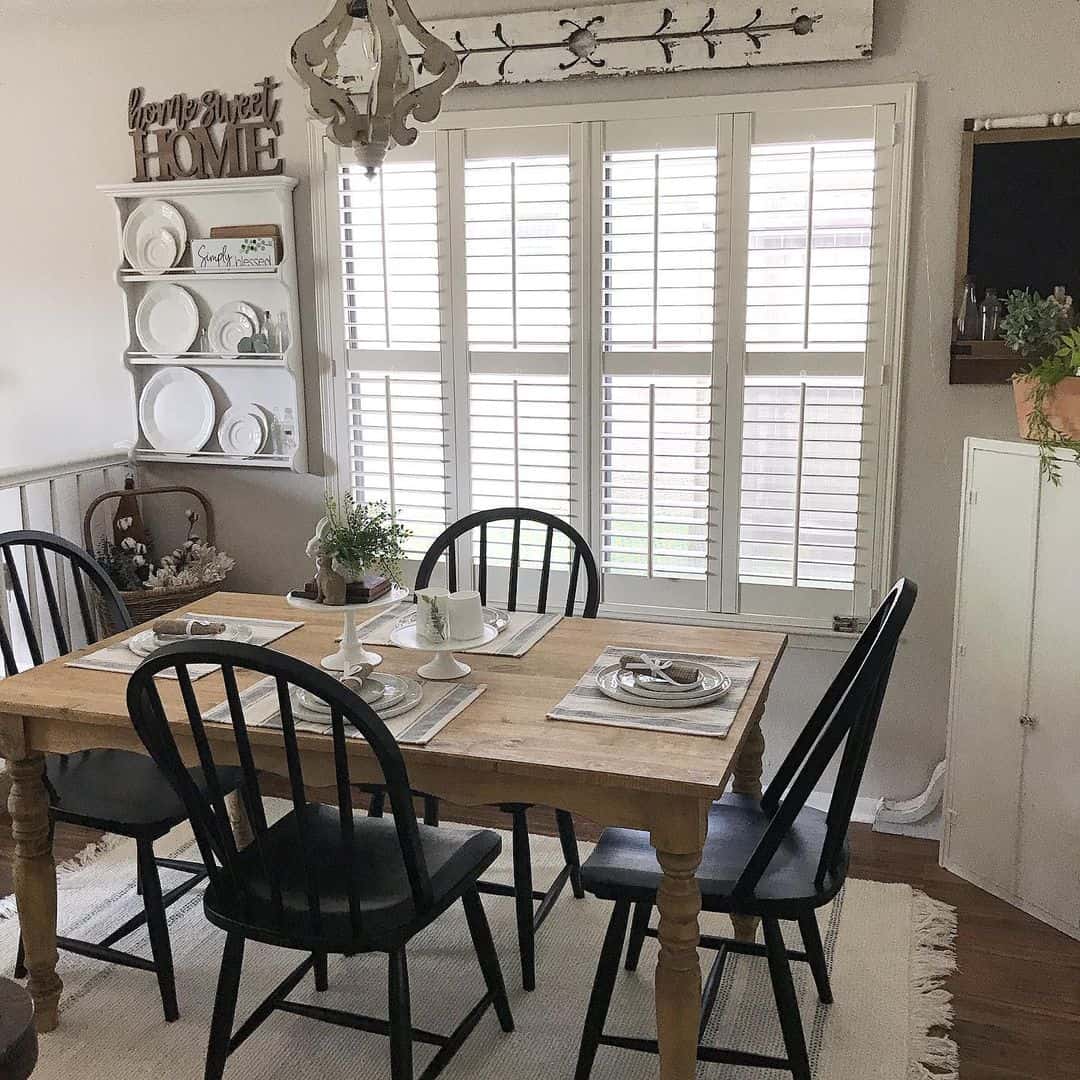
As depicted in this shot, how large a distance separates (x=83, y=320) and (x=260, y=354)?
0.79 meters

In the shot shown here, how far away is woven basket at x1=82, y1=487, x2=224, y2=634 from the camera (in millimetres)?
3680

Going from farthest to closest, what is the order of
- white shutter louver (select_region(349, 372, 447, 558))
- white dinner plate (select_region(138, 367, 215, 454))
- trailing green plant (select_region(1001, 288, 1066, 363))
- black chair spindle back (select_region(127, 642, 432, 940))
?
white dinner plate (select_region(138, 367, 215, 454)) → white shutter louver (select_region(349, 372, 447, 558)) → trailing green plant (select_region(1001, 288, 1066, 363)) → black chair spindle back (select_region(127, 642, 432, 940))

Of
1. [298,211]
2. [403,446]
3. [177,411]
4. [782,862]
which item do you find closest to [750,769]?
[782,862]

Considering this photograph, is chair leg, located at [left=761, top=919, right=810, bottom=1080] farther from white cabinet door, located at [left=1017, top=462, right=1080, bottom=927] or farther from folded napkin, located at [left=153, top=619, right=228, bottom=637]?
folded napkin, located at [left=153, top=619, right=228, bottom=637]

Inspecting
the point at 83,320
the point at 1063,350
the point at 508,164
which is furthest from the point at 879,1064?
the point at 83,320

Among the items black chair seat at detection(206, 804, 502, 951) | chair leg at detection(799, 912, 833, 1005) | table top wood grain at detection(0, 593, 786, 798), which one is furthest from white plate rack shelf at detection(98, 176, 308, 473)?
chair leg at detection(799, 912, 833, 1005)

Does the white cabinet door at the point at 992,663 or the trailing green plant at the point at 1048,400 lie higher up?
the trailing green plant at the point at 1048,400

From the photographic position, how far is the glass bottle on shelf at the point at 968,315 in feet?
10.1

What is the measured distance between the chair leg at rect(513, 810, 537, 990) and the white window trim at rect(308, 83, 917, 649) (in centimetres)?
109

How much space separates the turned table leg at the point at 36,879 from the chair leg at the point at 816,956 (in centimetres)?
152

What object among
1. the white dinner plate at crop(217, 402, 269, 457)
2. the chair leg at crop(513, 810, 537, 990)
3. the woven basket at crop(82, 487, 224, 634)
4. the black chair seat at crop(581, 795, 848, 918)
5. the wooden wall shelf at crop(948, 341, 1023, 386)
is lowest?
the chair leg at crop(513, 810, 537, 990)

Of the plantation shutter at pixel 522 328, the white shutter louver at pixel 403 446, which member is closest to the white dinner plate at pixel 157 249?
the white shutter louver at pixel 403 446

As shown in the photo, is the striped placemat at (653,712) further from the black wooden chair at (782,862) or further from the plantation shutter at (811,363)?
the plantation shutter at (811,363)

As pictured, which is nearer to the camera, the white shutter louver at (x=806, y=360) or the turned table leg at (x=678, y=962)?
the turned table leg at (x=678, y=962)
